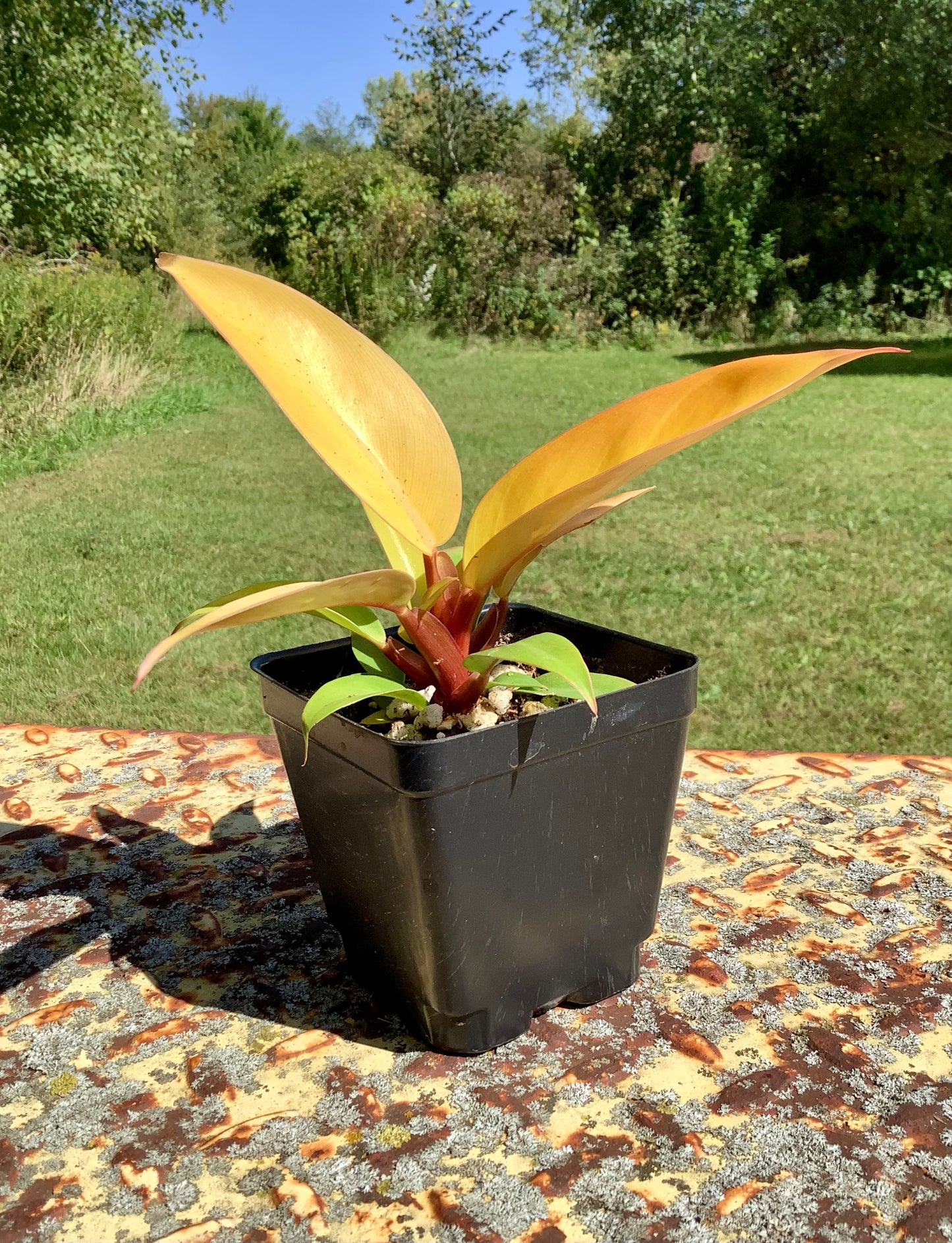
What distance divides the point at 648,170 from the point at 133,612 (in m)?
9.63

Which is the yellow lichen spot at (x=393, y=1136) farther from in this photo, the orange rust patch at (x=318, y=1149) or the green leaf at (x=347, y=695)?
the green leaf at (x=347, y=695)

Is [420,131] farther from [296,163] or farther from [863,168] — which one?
[863,168]

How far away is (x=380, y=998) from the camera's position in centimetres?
116

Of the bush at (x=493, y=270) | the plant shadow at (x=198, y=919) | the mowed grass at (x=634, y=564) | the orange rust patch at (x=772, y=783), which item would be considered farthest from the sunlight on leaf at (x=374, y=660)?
the bush at (x=493, y=270)

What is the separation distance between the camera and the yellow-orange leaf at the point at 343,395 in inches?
36.7

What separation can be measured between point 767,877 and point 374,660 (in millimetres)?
687

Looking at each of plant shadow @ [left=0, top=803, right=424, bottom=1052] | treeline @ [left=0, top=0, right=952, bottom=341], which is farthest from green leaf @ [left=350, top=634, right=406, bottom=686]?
treeline @ [left=0, top=0, right=952, bottom=341]

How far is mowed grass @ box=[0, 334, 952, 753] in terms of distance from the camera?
8.89ft

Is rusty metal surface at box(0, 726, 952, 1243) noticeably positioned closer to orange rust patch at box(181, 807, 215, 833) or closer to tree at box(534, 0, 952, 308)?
orange rust patch at box(181, 807, 215, 833)

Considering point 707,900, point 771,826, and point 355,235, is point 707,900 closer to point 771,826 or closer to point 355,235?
point 771,826

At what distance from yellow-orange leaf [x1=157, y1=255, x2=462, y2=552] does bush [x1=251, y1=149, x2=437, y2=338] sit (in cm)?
856

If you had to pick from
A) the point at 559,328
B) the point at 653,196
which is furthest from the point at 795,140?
the point at 559,328

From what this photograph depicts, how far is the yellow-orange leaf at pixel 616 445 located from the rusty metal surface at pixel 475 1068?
20.2 inches

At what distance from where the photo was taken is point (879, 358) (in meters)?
8.86
